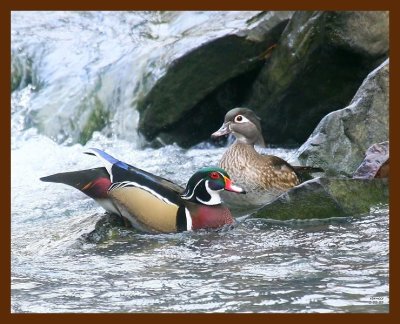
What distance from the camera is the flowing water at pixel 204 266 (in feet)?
18.9

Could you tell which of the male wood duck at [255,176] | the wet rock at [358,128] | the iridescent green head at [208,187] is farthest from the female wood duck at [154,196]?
the wet rock at [358,128]

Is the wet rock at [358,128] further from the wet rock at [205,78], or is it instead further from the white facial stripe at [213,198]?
the wet rock at [205,78]

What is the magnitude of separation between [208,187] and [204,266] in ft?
3.88

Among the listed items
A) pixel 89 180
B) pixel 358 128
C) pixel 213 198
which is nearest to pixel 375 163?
pixel 358 128

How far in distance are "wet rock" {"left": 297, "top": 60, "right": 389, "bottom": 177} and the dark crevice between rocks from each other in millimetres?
2495

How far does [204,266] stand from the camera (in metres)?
6.60

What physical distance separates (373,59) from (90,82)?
13.3 feet

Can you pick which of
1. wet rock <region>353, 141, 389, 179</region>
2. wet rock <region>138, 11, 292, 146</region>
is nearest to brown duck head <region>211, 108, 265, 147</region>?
wet rock <region>353, 141, 389, 179</region>

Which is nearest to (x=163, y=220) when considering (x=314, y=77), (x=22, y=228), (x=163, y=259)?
(x=163, y=259)

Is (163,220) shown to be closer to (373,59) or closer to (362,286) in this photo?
(362,286)

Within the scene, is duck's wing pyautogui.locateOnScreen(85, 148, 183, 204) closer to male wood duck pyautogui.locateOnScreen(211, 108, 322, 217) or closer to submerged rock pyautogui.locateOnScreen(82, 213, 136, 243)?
submerged rock pyautogui.locateOnScreen(82, 213, 136, 243)

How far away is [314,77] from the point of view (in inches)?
415

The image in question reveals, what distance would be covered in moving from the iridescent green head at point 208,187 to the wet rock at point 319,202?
13.1 inches

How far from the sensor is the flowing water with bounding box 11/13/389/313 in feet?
18.9
